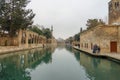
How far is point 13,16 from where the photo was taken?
113ft

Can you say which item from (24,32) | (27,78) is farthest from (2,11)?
(27,78)

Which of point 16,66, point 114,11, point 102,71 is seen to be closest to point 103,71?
point 102,71

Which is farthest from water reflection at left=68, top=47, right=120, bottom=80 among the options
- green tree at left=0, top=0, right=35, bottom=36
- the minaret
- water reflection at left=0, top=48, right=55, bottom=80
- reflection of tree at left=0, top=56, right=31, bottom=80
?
green tree at left=0, top=0, right=35, bottom=36

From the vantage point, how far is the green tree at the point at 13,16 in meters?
34.9

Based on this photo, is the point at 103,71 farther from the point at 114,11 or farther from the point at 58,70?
the point at 114,11

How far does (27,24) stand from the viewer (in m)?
37.7

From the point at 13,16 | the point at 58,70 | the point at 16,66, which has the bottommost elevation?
the point at 58,70

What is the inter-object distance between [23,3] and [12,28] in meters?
5.45

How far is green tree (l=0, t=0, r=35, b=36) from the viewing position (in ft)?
114

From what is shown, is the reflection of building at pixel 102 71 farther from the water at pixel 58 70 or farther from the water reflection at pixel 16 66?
the water reflection at pixel 16 66

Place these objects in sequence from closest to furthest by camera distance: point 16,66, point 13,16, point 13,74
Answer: point 13,74 → point 16,66 → point 13,16

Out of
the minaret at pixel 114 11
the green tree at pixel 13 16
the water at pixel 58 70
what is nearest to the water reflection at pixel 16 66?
the water at pixel 58 70

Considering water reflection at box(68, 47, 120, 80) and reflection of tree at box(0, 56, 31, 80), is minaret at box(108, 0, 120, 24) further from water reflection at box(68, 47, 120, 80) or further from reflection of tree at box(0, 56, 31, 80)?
reflection of tree at box(0, 56, 31, 80)

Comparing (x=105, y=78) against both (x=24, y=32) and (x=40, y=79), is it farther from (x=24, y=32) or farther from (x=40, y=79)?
(x=24, y=32)
